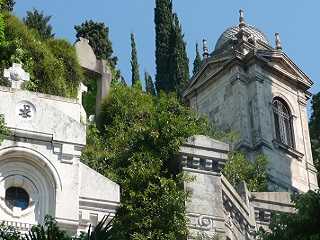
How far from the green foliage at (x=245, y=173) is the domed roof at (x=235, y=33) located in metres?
12.5

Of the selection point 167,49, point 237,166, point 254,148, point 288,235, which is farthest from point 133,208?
point 167,49

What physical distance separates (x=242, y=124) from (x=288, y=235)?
22041 millimetres

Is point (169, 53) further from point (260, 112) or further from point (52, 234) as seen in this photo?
point (52, 234)

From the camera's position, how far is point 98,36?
41.6 m

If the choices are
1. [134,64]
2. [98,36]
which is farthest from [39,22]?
[134,64]

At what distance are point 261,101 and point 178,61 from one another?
13243mm

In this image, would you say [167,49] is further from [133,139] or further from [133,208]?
[133,208]

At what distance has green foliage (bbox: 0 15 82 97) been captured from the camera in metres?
29.4

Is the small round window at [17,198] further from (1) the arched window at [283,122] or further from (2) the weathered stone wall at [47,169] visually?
(1) the arched window at [283,122]

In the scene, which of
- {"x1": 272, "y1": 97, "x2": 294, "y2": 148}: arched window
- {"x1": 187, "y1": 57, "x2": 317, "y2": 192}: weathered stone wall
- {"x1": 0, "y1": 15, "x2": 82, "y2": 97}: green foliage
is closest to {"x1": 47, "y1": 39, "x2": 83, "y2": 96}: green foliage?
{"x1": 0, "y1": 15, "x2": 82, "y2": 97}: green foliage

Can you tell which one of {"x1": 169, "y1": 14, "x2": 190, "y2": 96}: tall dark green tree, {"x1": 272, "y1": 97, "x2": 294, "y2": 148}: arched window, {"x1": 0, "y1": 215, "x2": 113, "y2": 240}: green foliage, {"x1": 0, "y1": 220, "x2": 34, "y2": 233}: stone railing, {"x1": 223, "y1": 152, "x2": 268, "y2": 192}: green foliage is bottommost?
{"x1": 0, "y1": 215, "x2": 113, "y2": 240}: green foliage

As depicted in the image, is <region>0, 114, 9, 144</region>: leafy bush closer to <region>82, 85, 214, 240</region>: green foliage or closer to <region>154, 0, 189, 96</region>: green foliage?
<region>82, 85, 214, 240</region>: green foliage

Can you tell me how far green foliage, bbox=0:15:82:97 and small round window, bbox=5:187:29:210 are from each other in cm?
669

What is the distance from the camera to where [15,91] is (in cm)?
2223
